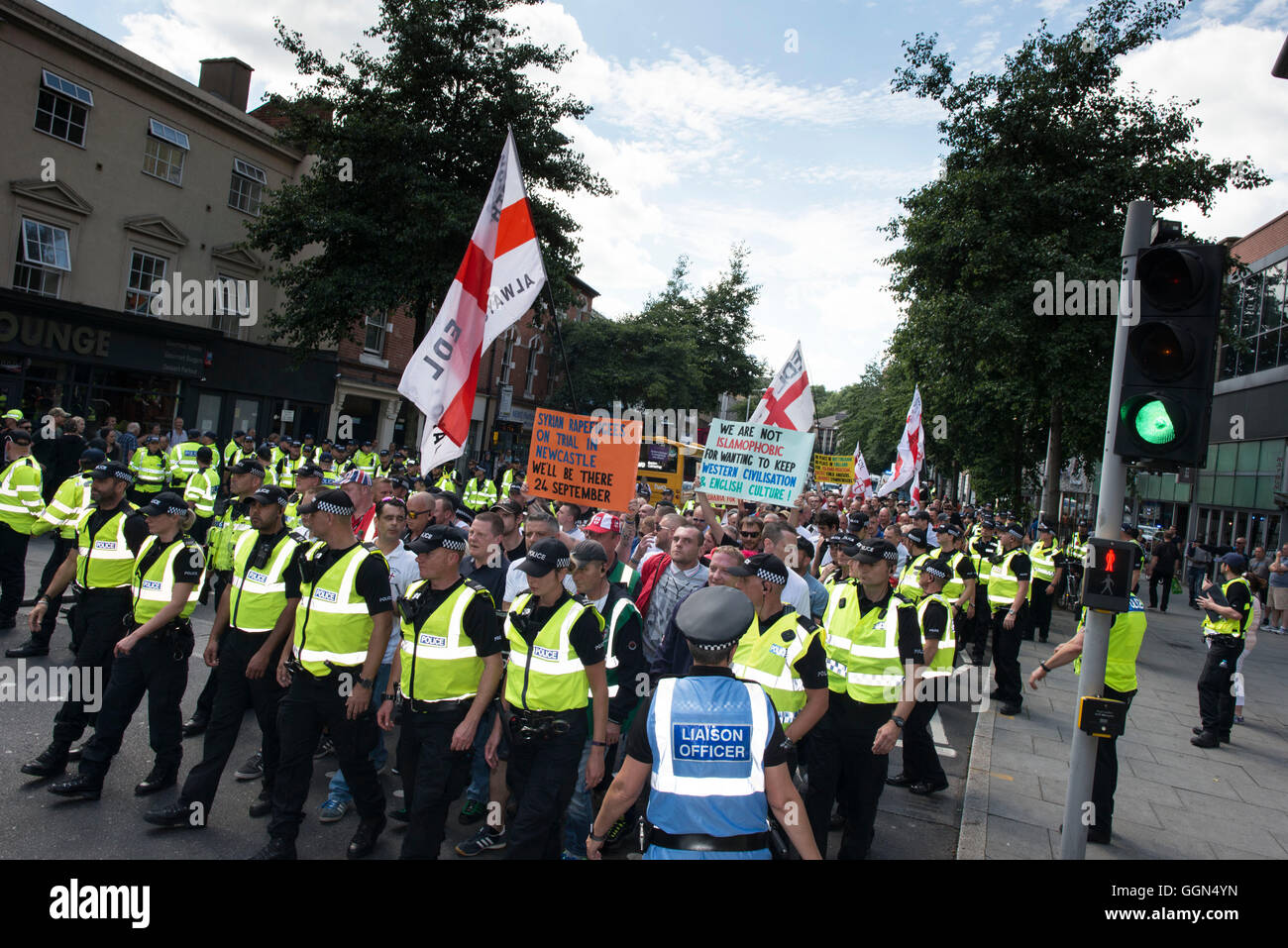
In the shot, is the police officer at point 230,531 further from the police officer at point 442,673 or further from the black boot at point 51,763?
the police officer at point 442,673

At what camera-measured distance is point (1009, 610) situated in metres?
9.45

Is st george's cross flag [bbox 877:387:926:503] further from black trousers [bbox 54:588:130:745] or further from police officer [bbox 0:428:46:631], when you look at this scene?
black trousers [bbox 54:588:130:745]

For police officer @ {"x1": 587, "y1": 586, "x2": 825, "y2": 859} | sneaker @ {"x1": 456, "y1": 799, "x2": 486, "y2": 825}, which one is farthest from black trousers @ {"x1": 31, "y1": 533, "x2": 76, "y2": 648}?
police officer @ {"x1": 587, "y1": 586, "x2": 825, "y2": 859}

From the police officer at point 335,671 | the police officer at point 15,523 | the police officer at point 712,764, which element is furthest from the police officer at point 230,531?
the police officer at point 712,764

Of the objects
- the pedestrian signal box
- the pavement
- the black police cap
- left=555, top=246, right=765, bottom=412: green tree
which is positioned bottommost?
the pavement

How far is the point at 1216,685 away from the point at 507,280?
850 cm

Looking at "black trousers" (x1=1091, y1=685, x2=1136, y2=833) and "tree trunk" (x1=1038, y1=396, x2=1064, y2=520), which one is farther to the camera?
"tree trunk" (x1=1038, y1=396, x2=1064, y2=520)

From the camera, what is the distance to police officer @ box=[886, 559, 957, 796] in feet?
18.9

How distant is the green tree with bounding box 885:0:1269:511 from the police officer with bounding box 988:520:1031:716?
29.1ft

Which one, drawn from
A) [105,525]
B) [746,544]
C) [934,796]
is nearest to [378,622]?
[105,525]

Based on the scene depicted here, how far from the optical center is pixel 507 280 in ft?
26.0

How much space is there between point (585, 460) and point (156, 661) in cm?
384

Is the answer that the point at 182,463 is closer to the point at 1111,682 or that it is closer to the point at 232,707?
the point at 232,707

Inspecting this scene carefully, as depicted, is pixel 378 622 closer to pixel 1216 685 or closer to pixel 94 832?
pixel 94 832
